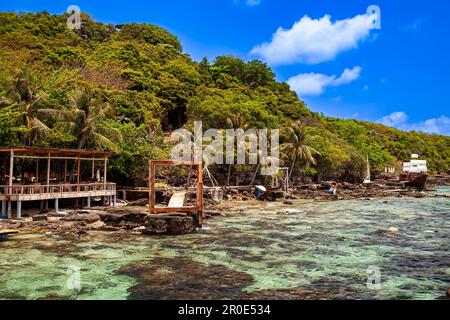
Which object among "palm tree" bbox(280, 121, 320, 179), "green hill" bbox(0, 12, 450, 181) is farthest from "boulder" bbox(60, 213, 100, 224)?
"palm tree" bbox(280, 121, 320, 179)

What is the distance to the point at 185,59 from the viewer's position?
7119 cm

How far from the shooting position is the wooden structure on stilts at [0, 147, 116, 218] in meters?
19.4

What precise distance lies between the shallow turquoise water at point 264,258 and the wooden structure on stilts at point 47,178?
4569 millimetres

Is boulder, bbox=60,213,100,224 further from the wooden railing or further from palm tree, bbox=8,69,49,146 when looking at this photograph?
palm tree, bbox=8,69,49,146

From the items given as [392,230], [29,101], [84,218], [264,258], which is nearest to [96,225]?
[84,218]

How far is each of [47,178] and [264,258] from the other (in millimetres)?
13768

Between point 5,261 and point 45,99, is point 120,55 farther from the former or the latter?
point 5,261

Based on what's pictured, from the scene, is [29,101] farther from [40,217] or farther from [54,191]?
[40,217]

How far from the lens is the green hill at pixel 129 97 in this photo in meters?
25.2

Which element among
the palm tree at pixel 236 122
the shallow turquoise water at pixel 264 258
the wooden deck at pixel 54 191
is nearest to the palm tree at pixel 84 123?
the wooden deck at pixel 54 191

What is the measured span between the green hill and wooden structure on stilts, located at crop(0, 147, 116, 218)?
127 cm

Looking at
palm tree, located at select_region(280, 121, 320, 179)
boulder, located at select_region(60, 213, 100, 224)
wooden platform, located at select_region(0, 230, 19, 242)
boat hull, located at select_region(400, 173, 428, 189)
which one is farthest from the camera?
boat hull, located at select_region(400, 173, 428, 189)
